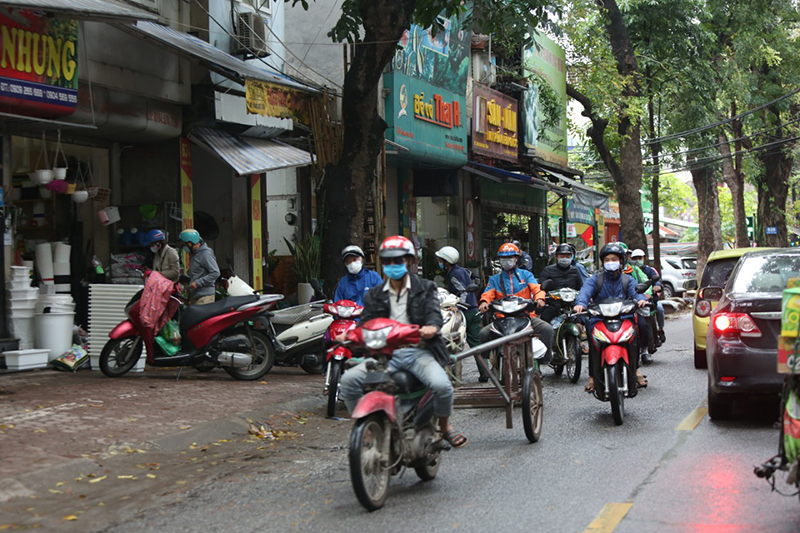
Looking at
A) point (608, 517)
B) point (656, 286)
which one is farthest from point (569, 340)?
point (608, 517)

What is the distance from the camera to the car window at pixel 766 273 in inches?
349

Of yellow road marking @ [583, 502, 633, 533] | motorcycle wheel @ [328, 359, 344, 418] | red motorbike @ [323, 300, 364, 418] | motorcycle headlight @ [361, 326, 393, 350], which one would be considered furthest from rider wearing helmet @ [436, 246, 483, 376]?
yellow road marking @ [583, 502, 633, 533]

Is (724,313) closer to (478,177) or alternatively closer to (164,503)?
(164,503)

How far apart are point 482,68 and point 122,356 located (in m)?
15.6

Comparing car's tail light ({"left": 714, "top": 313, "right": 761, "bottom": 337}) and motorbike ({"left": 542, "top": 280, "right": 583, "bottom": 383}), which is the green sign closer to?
motorbike ({"left": 542, "top": 280, "right": 583, "bottom": 383})

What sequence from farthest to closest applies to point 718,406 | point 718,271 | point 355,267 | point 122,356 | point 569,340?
1. point 718,271
2. point 569,340
3. point 122,356
4. point 355,267
5. point 718,406

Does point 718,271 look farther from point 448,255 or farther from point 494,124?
point 494,124

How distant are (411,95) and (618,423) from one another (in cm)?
1217

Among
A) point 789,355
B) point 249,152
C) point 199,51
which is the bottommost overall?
point 789,355

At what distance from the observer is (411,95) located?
779 inches

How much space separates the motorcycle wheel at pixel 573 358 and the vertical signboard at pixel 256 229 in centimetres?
615

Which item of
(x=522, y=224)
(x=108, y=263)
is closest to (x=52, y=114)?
(x=108, y=263)

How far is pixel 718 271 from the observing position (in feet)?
42.8

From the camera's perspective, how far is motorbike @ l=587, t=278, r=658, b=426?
29.2 ft
